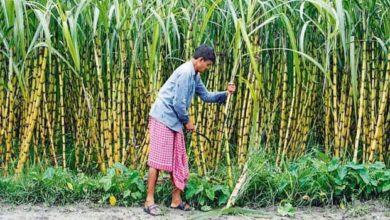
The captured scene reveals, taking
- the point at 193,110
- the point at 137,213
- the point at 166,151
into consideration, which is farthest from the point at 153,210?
the point at 193,110

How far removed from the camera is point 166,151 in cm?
382

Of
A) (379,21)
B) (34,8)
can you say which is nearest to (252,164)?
(379,21)

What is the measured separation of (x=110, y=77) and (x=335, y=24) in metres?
1.41

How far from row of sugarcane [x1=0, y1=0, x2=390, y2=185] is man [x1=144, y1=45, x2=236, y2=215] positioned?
0.80 feet

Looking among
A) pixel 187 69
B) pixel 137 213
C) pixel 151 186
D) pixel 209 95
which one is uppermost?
pixel 187 69

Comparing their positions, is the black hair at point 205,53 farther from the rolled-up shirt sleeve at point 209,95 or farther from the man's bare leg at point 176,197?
the man's bare leg at point 176,197

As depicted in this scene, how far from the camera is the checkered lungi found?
381 centimetres

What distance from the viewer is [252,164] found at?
391 cm

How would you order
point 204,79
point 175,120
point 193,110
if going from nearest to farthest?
point 175,120, point 193,110, point 204,79

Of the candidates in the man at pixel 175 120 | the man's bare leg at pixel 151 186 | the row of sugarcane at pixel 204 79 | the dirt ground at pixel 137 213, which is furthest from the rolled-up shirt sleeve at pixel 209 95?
the dirt ground at pixel 137 213

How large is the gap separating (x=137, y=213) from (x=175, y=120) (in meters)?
Answer: 0.57

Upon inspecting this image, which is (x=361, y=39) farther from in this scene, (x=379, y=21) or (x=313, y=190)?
(x=313, y=190)

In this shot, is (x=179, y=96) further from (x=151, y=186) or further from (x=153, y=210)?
(x=153, y=210)

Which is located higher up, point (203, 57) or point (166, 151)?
point (203, 57)
